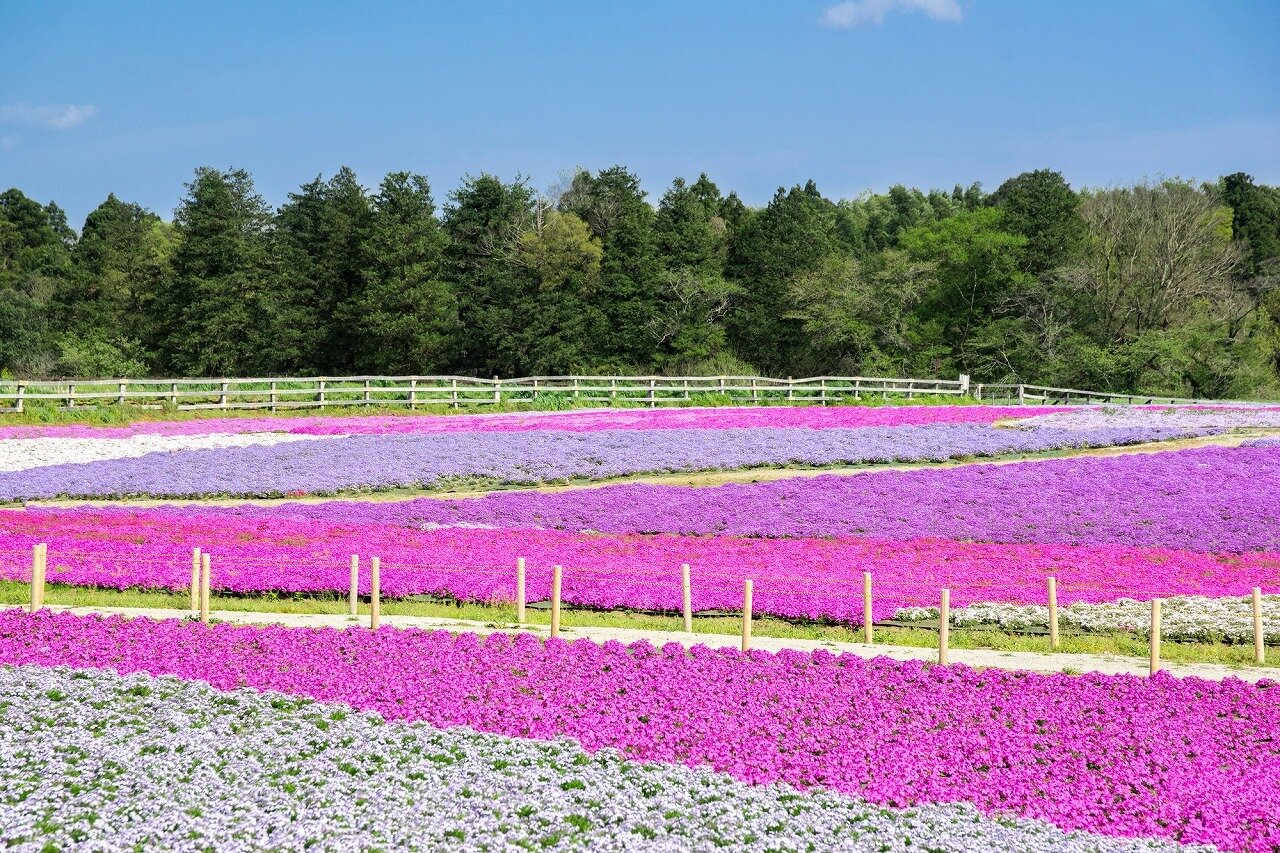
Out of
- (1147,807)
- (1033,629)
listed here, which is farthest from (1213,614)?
(1147,807)

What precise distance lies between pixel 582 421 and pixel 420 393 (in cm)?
1208

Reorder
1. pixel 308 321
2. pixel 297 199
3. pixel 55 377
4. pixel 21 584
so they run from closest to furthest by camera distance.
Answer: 1. pixel 21 584
2. pixel 55 377
3. pixel 308 321
4. pixel 297 199

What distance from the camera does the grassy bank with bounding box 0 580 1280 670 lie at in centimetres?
1928

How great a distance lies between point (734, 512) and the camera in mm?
30938

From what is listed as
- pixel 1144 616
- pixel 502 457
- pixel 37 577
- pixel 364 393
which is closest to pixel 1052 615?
pixel 1144 616

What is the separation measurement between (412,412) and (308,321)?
115 feet

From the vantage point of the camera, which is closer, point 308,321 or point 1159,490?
point 1159,490

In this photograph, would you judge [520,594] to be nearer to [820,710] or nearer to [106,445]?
[820,710]

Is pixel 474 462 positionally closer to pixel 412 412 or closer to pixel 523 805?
pixel 412 412

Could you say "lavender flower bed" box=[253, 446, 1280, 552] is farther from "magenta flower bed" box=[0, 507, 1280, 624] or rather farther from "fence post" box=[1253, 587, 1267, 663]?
"fence post" box=[1253, 587, 1267, 663]

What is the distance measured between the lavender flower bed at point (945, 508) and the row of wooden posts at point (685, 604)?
26.1ft

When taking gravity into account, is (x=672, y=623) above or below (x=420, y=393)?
below

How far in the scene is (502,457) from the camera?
39031 millimetres

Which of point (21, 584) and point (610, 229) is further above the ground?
point (610, 229)
